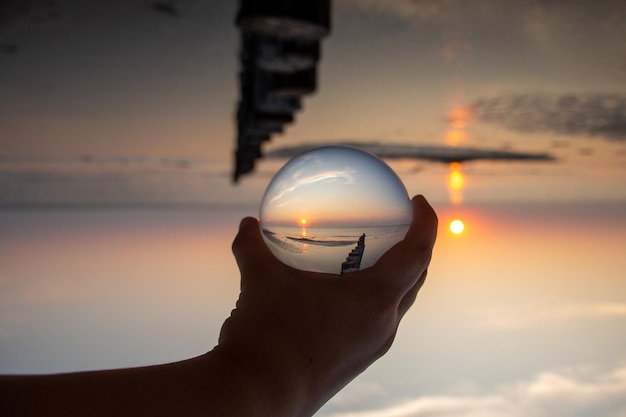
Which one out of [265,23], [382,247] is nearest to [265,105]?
[265,23]

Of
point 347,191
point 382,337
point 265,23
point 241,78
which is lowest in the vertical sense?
point 382,337

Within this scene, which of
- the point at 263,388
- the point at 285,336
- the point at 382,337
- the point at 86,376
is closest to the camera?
the point at 86,376

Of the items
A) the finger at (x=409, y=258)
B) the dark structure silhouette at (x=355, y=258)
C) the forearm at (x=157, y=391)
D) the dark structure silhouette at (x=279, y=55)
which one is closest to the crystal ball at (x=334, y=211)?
the dark structure silhouette at (x=355, y=258)

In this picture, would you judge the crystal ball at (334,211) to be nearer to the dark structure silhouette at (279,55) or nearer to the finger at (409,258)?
the finger at (409,258)

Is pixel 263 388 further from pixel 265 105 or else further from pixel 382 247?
pixel 265 105

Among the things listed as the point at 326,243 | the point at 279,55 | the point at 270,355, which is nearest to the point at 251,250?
the point at 326,243

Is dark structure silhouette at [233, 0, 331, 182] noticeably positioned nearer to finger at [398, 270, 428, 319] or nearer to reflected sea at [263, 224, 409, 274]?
reflected sea at [263, 224, 409, 274]

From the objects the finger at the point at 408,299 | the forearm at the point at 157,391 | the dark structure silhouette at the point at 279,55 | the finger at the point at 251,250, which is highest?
the dark structure silhouette at the point at 279,55
